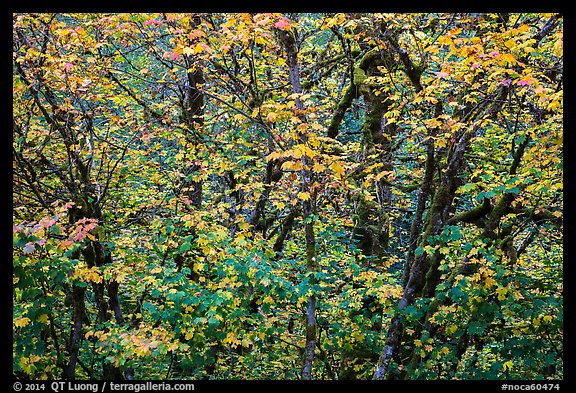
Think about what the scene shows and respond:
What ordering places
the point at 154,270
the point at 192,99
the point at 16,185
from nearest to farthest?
the point at 154,270
the point at 16,185
the point at 192,99

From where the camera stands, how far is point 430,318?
612 cm

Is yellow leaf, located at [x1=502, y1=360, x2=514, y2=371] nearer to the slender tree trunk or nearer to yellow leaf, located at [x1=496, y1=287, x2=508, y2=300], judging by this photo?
yellow leaf, located at [x1=496, y1=287, x2=508, y2=300]

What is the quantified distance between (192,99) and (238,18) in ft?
9.98

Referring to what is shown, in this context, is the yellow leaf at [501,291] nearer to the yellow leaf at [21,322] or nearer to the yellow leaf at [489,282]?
the yellow leaf at [489,282]

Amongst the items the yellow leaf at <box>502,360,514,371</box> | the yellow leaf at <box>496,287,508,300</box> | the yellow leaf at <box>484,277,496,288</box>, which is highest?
the yellow leaf at <box>484,277,496,288</box>

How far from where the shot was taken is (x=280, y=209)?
6.62 m

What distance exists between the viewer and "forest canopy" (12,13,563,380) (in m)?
5.20

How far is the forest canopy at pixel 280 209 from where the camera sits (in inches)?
205

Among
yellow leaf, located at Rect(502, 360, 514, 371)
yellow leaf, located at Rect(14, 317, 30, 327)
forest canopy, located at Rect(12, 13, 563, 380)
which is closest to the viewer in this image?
yellow leaf, located at Rect(14, 317, 30, 327)

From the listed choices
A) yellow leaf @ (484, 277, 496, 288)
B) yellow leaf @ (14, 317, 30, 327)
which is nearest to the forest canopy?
yellow leaf @ (484, 277, 496, 288)

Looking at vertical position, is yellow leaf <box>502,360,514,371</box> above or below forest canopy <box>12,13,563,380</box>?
below

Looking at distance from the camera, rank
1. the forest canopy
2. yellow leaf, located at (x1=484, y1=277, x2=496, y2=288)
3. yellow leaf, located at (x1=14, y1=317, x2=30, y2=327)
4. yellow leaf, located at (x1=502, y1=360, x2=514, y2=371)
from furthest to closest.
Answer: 1. yellow leaf, located at (x1=502, y1=360, x2=514, y2=371)
2. yellow leaf, located at (x1=484, y1=277, x2=496, y2=288)
3. the forest canopy
4. yellow leaf, located at (x1=14, y1=317, x2=30, y2=327)
